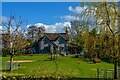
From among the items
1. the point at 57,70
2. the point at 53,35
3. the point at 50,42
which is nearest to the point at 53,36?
the point at 53,35

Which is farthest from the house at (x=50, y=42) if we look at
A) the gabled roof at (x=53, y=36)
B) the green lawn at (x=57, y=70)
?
the green lawn at (x=57, y=70)

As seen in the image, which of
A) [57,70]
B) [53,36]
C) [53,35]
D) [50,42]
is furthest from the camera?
[53,35]

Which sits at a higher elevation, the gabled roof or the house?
the gabled roof

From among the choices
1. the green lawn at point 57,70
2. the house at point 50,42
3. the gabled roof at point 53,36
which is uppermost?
the gabled roof at point 53,36

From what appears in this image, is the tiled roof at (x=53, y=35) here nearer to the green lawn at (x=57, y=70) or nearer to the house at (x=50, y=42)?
the house at (x=50, y=42)

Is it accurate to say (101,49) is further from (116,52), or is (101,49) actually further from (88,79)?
(88,79)

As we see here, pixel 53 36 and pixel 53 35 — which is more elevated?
pixel 53 35

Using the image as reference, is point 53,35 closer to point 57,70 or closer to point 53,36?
point 53,36

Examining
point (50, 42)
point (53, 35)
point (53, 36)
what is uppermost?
point (53, 35)

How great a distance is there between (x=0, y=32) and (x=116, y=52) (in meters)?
18.6

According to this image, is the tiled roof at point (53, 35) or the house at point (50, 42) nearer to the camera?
the house at point (50, 42)

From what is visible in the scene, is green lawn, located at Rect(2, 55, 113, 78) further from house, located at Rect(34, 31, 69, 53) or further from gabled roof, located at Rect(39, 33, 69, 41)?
gabled roof, located at Rect(39, 33, 69, 41)

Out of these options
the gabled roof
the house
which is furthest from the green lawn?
the gabled roof

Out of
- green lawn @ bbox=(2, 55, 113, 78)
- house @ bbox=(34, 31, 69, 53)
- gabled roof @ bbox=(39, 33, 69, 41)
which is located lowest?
green lawn @ bbox=(2, 55, 113, 78)
